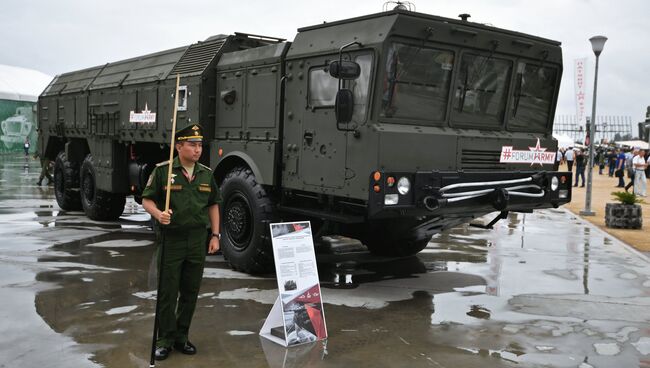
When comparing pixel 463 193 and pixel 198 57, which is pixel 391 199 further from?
pixel 198 57

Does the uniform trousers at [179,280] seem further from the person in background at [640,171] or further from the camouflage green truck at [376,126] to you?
the person in background at [640,171]

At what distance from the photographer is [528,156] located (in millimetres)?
7410

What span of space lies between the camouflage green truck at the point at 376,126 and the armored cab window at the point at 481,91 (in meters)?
0.02

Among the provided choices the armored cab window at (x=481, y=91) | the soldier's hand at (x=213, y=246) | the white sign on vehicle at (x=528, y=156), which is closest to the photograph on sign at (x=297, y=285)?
the soldier's hand at (x=213, y=246)

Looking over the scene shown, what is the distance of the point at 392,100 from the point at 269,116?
1832 millimetres

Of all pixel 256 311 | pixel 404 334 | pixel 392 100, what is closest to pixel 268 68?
pixel 392 100

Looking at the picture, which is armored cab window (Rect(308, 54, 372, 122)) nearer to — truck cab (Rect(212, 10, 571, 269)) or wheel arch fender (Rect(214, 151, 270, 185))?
truck cab (Rect(212, 10, 571, 269))

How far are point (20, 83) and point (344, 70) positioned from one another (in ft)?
161

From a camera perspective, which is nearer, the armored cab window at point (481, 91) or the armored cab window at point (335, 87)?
the armored cab window at point (335, 87)

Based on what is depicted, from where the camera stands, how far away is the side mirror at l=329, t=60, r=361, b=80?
241 inches

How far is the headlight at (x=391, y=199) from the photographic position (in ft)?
20.1

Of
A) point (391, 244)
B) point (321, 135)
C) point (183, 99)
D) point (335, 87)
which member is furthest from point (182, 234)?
point (391, 244)

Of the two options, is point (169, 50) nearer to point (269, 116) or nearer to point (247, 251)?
point (269, 116)

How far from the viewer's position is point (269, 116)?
7660 mm
